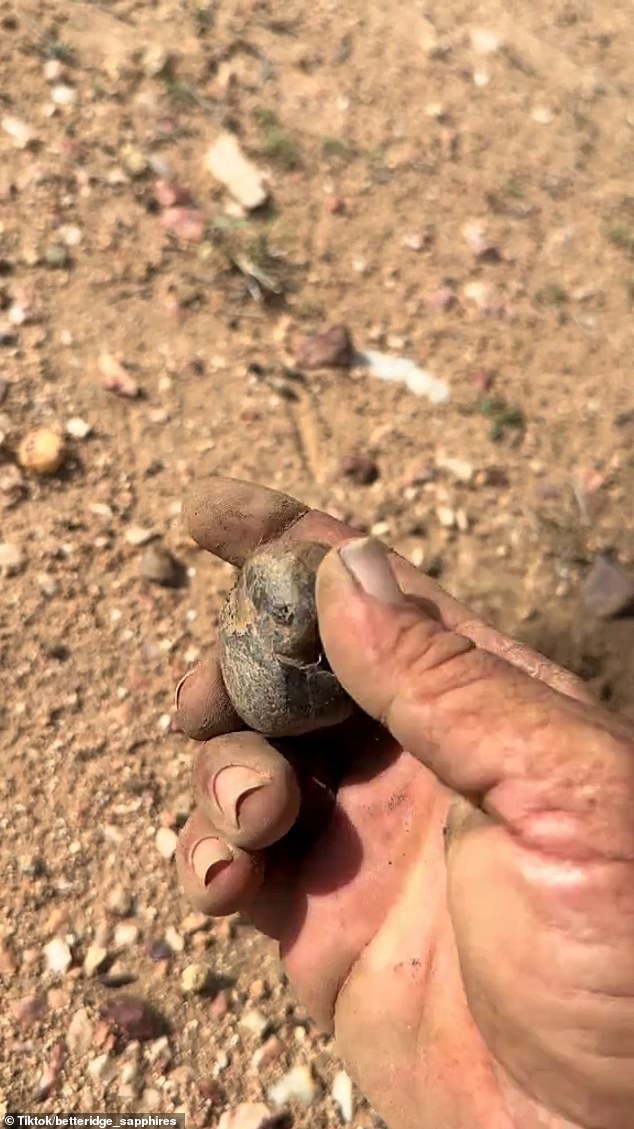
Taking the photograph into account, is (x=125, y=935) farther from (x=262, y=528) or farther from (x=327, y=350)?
(x=327, y=350)

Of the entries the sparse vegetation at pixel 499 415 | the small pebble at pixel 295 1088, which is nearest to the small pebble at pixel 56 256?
the sparse vegetation at pixel 499 415

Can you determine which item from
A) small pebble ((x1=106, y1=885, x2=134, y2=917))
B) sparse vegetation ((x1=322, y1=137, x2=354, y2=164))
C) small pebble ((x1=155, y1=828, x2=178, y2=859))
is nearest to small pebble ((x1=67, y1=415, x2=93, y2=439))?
small pebble ((x1=155, y1=828, x2=178, y2=859))

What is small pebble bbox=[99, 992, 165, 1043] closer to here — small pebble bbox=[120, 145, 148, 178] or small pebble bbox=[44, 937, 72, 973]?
small pebble bbox=[44, 937, 72, 973]

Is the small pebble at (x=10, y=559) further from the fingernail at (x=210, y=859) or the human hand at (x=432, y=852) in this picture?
the fingernail at (x=210, y=859)

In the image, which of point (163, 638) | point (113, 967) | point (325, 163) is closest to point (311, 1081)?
point (113, 967)

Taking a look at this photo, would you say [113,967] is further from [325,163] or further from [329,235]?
[325,163]

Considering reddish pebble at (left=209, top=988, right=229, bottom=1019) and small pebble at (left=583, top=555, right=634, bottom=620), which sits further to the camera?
small pebble at (left=583, top=555, right=634, bottom=620)
